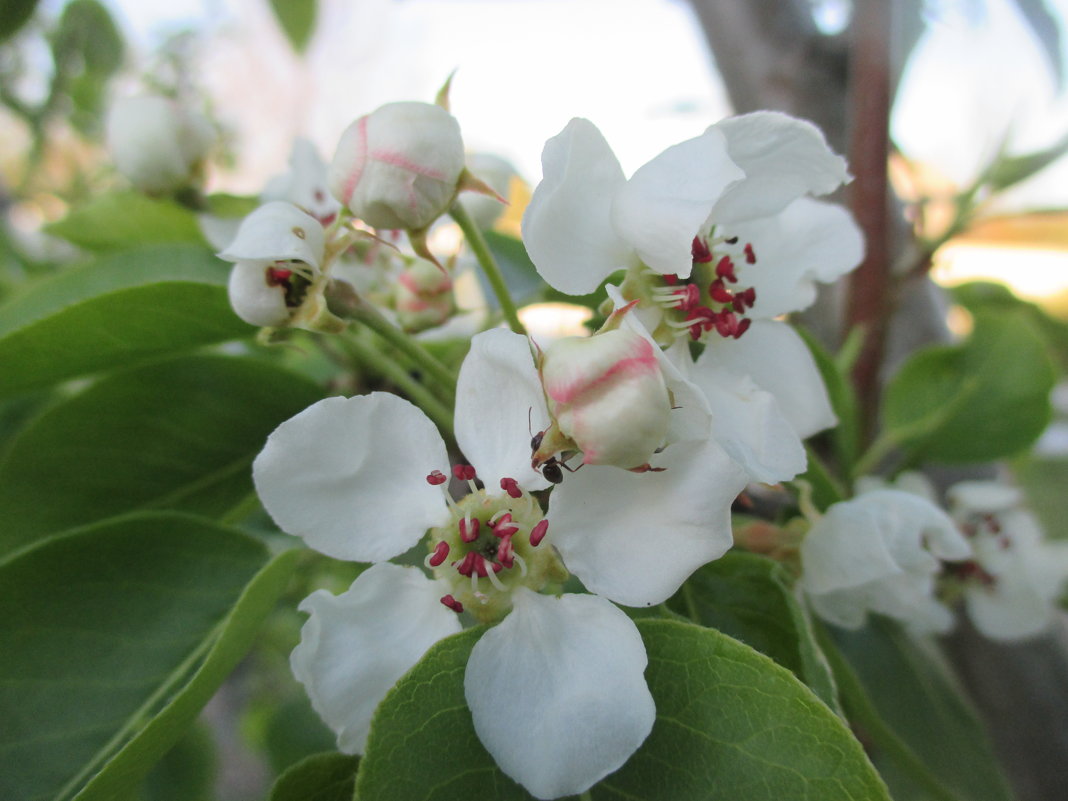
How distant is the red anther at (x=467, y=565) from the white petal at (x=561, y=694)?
49mm

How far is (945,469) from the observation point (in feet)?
3.79

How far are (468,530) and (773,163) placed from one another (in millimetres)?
316

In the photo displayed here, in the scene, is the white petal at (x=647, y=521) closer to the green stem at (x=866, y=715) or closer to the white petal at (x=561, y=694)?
the white petal at (x=561, y=694)

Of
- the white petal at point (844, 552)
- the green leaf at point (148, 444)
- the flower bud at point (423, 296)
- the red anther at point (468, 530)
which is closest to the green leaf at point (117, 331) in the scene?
the green leaf at point (148, 444)

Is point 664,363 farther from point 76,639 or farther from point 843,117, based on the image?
point 843,117

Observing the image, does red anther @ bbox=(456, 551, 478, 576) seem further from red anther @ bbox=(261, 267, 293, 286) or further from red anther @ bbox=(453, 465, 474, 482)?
red anther @ bbox=(261, 267, 293, 286)

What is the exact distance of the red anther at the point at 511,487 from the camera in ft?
1.75

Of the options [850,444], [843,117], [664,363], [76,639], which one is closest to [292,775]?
[76,639]

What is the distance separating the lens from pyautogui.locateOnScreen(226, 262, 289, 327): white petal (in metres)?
0.53

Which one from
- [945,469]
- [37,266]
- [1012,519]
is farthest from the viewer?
[37,266]

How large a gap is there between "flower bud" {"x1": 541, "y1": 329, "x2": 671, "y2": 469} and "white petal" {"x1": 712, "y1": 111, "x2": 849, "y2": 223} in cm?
17

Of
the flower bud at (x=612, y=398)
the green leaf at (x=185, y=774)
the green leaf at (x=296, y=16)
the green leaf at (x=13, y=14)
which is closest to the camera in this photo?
the flower bud at (x=612, y=398)

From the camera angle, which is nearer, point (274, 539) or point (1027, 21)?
point (274, 539)

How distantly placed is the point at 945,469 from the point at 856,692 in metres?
0.65
